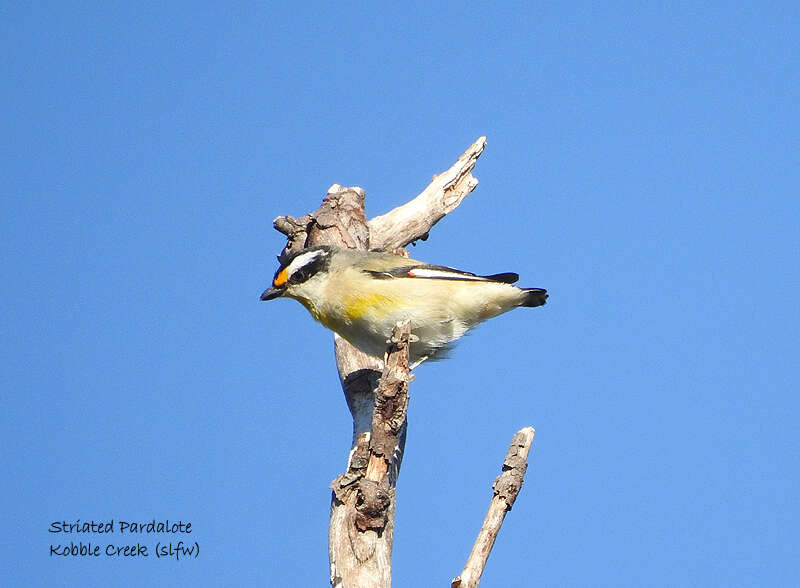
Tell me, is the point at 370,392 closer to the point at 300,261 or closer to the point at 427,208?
the point at 300,261

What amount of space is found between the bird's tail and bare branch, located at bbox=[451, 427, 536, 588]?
2.48m

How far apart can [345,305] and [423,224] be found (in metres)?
3.44

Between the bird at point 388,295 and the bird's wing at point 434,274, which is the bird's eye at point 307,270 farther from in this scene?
the bird's wing at point 434,274

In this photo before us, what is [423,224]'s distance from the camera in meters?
11.2

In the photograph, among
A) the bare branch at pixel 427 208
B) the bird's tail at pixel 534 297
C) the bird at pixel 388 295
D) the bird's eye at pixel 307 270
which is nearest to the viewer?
the bird at pixel 388 295

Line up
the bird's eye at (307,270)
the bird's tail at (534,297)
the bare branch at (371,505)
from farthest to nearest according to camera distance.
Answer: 1. the bird's tail at (534,297)
2. the bird's eye at (307,270)
3. the bare branch at (371,505)

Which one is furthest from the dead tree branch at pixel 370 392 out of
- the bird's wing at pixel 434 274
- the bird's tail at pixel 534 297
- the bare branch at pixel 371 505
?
the bird's tail at pixel 534 297

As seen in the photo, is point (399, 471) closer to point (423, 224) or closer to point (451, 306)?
point (451, 306)

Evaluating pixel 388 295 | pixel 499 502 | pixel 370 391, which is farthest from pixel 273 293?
pixel 499 502

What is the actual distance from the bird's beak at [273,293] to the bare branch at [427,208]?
280 centimetres

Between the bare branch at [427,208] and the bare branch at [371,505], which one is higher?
the bare branch at [427,208]

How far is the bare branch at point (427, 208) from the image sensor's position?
1112 centimetres

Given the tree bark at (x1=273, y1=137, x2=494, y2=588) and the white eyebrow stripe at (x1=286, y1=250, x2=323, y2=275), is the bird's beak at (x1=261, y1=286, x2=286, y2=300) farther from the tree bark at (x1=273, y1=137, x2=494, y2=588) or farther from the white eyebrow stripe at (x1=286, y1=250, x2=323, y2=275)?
the tree bark at (x1=273, y1=137, x2=494, y2=588)

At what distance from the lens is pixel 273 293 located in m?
8.43
